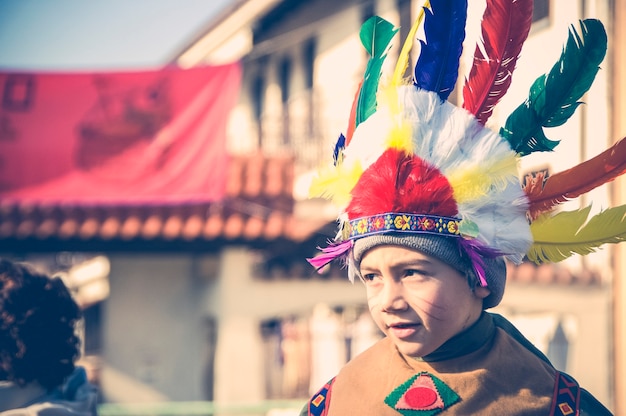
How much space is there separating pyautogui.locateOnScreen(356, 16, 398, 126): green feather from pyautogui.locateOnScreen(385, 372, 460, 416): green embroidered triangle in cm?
76

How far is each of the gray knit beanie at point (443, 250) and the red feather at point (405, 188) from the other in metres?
0.07

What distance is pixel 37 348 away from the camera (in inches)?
134

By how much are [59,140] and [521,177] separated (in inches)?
329

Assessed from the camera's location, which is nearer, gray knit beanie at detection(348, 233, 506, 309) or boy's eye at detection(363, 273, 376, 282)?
gray knit beanie at detection(348, 233, 506, 309)

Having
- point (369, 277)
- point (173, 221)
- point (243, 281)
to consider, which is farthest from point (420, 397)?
point (243, 281)

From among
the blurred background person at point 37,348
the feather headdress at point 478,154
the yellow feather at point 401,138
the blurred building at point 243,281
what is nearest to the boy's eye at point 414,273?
the feather headdress at point 478,154

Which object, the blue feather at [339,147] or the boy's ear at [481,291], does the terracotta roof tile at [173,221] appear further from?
the boy's ear at [481,291]

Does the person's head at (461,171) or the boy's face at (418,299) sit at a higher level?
the person's head at (461,171)

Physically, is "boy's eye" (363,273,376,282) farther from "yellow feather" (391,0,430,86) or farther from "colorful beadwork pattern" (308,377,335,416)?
"yellow feather" (391,0,430,86)

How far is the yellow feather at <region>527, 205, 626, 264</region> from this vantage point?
2.78m

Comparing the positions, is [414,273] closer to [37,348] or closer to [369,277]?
[369,277]

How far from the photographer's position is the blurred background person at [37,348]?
3.36m

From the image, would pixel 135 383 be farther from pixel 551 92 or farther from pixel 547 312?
pixel 551 92

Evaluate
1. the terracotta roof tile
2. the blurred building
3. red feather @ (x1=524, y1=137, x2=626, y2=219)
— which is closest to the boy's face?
red feather @ (x1=524, y1=137, x2=626, y2=219)
